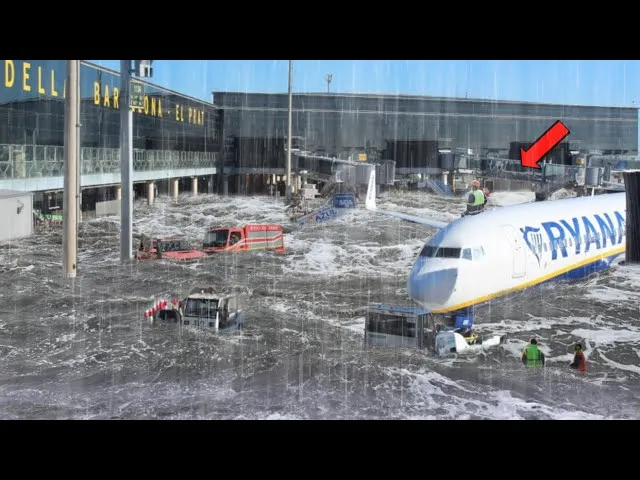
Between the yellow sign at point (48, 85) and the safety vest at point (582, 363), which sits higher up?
the yellow sign at point (48, 85)

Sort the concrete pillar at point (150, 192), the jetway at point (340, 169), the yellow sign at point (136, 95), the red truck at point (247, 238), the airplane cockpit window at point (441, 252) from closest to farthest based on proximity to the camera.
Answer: the airplane cockpit window at point (441, 252) < the yellow sign at point (136, 95) < the concrete pillar at point (150, 192) < the red truck at point (247, 238) < the jetway at point (340, 169)

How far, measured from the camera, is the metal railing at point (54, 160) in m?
17.6

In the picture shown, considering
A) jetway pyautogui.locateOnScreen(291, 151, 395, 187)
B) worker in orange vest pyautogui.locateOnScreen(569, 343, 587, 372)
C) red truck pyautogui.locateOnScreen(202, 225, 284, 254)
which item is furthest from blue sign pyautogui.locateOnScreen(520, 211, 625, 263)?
red truck pyautogui.locateOnScreen(202, 225, 284, 254)

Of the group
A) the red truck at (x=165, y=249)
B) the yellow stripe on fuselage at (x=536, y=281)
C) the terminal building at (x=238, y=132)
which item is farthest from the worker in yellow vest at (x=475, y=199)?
the red truck at (x=165, y=249)

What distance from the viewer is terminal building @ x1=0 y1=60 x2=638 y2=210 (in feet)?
60.1

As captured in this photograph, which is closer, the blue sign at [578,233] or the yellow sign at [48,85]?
the blue sign at [578,233]

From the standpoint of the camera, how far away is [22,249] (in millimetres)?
19859

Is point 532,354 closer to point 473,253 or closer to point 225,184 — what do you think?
point 473,253

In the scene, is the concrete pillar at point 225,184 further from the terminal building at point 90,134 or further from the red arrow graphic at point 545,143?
the red arrow graphic at point 545,143

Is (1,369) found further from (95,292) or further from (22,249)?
(22,249)

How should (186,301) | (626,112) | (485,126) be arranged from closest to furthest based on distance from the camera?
1. (186,301)
2. (626,112)
3. (485,126)

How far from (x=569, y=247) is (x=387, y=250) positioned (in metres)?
8.00

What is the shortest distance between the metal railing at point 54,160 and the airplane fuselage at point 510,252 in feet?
33.0

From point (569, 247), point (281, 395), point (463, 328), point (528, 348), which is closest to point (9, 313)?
point (281, 395)
